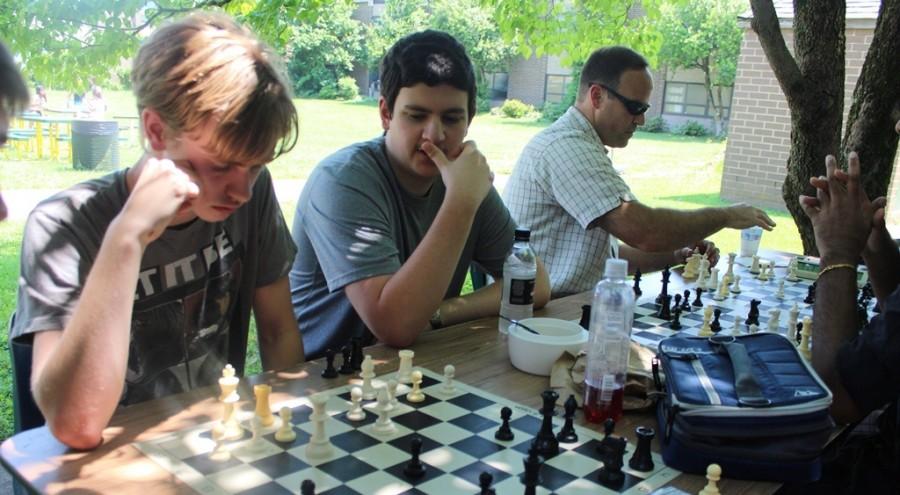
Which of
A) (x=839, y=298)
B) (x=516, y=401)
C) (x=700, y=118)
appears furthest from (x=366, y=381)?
(x=700, y=118)

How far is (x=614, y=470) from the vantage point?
5.15 feet

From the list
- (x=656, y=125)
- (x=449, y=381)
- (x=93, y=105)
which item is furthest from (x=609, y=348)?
(x=656, y=125)

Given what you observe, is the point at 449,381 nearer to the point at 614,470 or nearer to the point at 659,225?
the point at 614,470

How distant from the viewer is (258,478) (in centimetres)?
149

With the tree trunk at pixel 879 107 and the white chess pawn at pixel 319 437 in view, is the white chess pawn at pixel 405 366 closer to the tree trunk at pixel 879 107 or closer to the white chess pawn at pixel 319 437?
the white chess pawn at pixel 319 437

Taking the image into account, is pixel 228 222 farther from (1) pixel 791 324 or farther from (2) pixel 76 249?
(1) pixel 791 324

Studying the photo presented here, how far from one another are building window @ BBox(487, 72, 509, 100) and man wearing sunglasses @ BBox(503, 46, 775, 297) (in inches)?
1170

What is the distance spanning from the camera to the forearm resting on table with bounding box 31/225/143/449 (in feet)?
5.13


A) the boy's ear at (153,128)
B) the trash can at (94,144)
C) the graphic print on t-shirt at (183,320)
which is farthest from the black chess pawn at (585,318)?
the trash can at (94,144)

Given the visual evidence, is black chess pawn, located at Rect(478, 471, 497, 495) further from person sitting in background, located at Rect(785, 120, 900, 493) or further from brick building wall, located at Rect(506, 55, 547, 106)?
brick building wall, located at Rect(506, 55, 547, 106)

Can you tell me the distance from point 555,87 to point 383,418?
3097 cm

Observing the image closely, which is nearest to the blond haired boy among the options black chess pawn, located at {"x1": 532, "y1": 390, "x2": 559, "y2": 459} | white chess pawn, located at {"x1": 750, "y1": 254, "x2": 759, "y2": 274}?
black chess pawn, located at {"x1": 532, "y1": 390, "x2": 559, "y2": 459}

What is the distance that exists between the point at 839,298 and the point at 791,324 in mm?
513

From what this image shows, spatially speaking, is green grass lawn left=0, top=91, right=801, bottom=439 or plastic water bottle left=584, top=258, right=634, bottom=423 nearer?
plastic water bottle left=584, top=258, right=634, bottom=423
